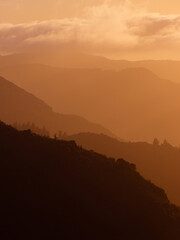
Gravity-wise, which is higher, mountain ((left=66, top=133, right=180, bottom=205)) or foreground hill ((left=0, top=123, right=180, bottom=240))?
foreground hill ((left=0, top=123, right=180, bottom=240))

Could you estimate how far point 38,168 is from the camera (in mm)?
75188

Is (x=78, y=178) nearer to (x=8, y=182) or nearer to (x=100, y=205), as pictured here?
(x=100, y=205)

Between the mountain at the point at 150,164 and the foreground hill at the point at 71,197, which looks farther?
the mountain at the point at 150,164

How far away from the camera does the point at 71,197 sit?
6988 cm

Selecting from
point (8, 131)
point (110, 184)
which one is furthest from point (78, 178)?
point (8, 131)

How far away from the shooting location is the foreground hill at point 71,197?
6475 centimetres

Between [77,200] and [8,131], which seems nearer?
[77,200]

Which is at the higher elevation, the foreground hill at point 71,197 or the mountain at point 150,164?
the foreground hill at point 71,197

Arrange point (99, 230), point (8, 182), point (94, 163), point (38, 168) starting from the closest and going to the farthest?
1. point (99, 230)
2. point (8, 182)
3. point (38, 168)
4. point (94, 163)

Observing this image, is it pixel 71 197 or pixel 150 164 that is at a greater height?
pixel 71 197

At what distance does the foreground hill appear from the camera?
64.8m

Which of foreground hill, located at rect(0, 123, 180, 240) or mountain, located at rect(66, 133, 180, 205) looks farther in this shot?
mountain, located at rect(66, 133, 180, 205)

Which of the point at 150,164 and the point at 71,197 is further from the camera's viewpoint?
the point at 150,164

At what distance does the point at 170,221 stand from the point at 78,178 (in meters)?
15.2
